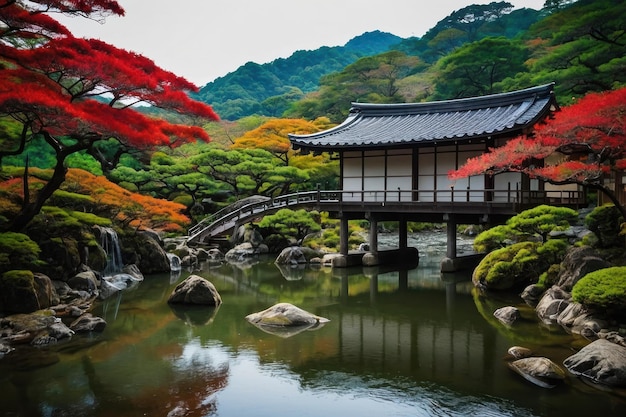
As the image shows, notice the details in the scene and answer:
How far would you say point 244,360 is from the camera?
981 cm

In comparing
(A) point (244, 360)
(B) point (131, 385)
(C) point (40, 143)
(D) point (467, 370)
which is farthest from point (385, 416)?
(C) point (40, 143)

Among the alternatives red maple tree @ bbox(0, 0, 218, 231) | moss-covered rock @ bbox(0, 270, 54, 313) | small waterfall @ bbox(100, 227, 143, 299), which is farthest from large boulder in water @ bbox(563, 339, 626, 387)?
small waterfall @ bbox(100, 227, 143, 299)

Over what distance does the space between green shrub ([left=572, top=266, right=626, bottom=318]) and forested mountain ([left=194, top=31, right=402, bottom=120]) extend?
2277 inches

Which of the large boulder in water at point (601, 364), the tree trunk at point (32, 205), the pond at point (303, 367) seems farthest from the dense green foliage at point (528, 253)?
the tree trunk at point (32, 205)

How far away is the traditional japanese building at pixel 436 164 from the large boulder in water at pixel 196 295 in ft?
29.8

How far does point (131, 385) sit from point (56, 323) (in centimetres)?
410

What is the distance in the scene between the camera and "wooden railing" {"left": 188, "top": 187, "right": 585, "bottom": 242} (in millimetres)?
18891

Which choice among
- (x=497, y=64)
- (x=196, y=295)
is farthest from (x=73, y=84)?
(x=497, y=64)

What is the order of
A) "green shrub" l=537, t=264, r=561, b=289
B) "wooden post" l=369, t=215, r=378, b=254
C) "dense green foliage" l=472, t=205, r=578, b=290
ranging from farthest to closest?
1. "wooden post" l=369, t=215, r=378, b=254
2. "dense green foliage" l=472, t=205, r=578, b=290
3. "green shrub" l=537, t=264, r=561, b=289

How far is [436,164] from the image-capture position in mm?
21656

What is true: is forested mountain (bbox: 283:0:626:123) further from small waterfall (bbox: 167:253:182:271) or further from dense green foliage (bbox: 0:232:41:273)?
dense green foliage (bbox: 0:232:41:273)

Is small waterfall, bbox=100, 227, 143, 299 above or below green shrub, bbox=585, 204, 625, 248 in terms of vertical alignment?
below

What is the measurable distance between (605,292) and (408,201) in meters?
11.3

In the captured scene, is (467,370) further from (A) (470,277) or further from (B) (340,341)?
(A) (470,277)
